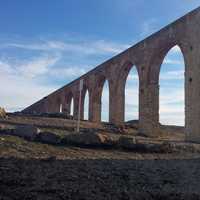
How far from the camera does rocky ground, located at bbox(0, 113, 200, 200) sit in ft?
19.2

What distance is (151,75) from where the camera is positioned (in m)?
21.7

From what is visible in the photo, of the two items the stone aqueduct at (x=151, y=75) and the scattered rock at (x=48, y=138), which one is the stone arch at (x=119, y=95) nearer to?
the stone aqueduct at (x=151, y=75)

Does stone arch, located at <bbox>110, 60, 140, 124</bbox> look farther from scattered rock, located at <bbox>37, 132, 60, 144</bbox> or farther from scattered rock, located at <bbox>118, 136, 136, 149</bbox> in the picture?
scattered rock, located at <bbox>37, 132, 60, 144</bbox>

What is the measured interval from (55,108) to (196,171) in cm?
3663

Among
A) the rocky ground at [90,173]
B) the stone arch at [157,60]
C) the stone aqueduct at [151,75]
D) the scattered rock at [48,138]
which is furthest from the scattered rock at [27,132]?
the stone arch at [157,60]

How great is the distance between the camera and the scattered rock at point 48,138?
11078 mm

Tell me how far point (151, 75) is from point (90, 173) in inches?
593

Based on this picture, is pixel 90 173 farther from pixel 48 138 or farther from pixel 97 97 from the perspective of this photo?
pixel 97 97

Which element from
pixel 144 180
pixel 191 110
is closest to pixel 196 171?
pixel 144 180

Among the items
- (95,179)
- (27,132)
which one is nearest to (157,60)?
(27,132)

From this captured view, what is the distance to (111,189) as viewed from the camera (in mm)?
6098

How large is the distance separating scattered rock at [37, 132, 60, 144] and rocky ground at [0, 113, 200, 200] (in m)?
0.44

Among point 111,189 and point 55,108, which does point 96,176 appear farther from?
point 55,108

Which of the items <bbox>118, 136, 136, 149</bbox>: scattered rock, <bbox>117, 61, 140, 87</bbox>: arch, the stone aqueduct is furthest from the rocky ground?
<bbox>117, 61, 140, 87</bbox>: arch
